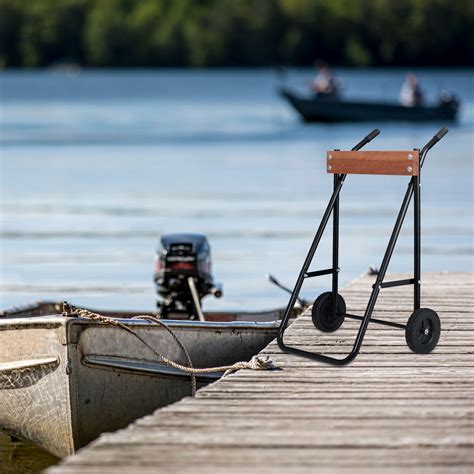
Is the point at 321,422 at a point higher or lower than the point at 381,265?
lower

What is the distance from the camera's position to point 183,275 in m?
10.5

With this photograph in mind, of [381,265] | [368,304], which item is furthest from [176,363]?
[381,265]

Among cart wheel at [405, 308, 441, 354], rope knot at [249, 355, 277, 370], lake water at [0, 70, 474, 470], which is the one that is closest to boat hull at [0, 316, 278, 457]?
rope knot at [249, 355, 277, 370]

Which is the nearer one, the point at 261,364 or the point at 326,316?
the point at 261,364

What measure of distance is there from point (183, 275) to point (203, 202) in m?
15.2

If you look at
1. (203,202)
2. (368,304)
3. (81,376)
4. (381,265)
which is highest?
(203,202)

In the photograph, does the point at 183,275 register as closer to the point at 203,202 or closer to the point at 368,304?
the point at 368,304

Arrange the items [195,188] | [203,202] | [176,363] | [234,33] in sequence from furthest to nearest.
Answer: [234,33] → [195,188] → [203,202] → [176,363]

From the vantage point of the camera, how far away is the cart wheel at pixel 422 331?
816cm

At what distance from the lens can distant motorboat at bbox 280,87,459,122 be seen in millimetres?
48656

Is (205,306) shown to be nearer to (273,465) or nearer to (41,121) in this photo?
(273,465)

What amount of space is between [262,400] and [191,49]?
5751 inches

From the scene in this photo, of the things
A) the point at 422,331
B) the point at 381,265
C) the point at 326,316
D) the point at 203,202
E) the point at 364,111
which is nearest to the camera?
the point at 381,265

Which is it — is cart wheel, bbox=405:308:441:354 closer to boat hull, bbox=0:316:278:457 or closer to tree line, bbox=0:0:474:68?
boat hull, bbox=0:316:278:457
